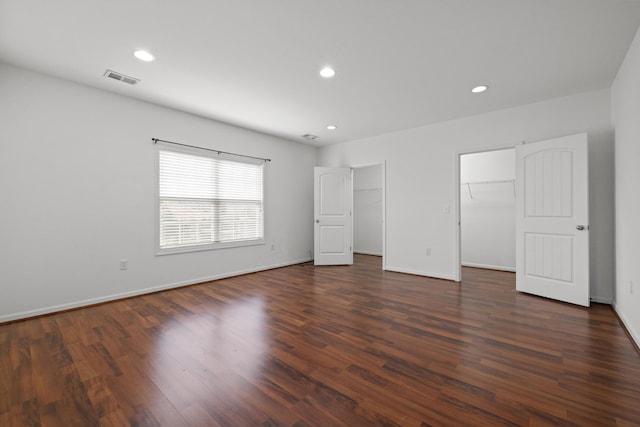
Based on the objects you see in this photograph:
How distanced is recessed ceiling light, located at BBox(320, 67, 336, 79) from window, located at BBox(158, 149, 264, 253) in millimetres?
2399

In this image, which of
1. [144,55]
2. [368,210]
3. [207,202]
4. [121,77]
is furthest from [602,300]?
[121,77]

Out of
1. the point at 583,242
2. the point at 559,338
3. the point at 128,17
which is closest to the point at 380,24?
the point at 128,17

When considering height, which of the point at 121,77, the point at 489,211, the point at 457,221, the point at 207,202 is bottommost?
the point at 457,221

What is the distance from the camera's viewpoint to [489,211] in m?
5.24

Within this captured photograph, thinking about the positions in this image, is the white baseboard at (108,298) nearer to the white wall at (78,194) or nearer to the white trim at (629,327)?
the white wall at (78,194)

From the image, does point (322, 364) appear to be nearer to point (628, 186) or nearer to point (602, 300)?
point (628, 186)

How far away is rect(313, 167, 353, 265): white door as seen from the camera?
565 cm

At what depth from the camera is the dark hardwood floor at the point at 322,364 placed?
4.82 ft

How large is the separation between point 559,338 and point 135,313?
13.4 feet

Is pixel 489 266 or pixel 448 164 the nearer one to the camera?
pixel 448 164

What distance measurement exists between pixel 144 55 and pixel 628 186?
15.2 feet

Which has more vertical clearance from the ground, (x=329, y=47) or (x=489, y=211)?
(x=329, y=47)

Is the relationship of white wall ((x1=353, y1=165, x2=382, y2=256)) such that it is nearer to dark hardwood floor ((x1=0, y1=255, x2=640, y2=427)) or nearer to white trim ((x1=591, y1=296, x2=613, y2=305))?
dark hardwood floor ((x1=0, y1=255, x2=640, y2=427))

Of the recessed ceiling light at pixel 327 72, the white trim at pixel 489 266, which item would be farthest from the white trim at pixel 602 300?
the recessed ceiling light at pixel 327 72
